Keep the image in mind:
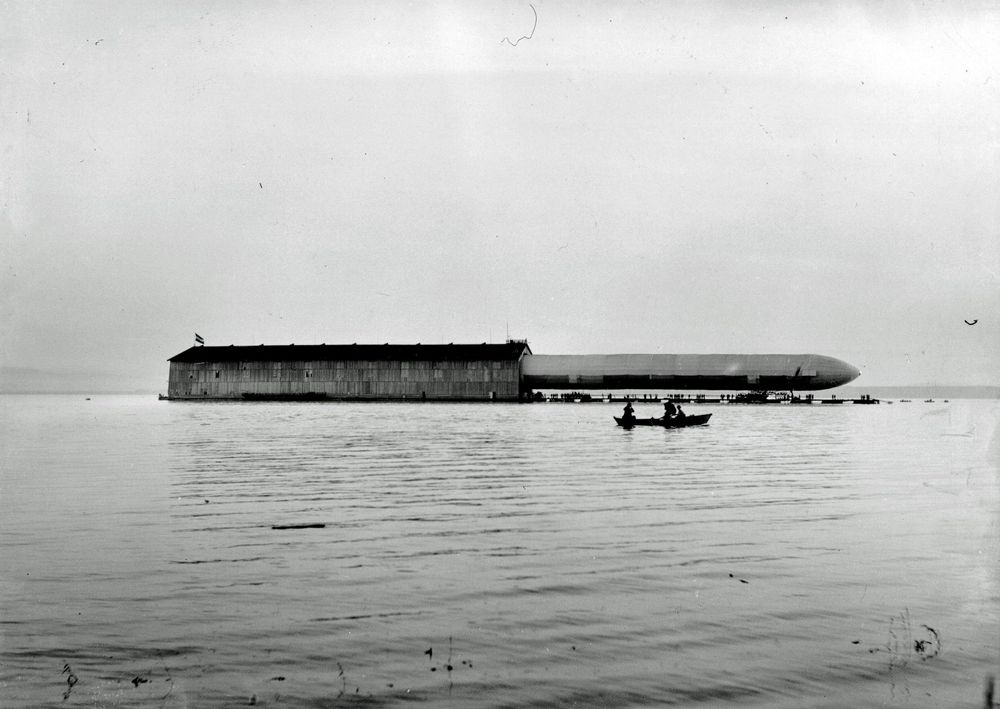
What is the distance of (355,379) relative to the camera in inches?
3922

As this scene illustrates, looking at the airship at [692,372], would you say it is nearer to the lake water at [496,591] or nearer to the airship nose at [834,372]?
the airship nose at [834,372]

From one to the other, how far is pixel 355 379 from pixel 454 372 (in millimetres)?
12209

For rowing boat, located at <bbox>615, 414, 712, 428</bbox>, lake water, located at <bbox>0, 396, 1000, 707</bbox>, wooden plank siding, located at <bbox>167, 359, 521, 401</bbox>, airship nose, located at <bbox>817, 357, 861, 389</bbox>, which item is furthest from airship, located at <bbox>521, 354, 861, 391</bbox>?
lake water, located at <bbox>0, 396, 1000, 707</bbox>

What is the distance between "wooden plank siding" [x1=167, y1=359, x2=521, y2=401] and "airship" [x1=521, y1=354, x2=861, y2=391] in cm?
453

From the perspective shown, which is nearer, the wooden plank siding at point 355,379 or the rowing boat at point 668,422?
the rowing boat at point 668,422

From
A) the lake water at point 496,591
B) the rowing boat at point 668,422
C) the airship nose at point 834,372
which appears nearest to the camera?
the lake water at point 496,591

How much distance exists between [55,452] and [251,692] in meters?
29.4

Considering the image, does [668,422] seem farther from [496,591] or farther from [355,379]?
[355,379]

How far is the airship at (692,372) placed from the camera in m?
90.4

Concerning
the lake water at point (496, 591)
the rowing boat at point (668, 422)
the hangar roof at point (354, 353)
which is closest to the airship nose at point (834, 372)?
the hangar roof at point (354, 353)

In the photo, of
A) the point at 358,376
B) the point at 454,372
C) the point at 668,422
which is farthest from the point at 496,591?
the point at 358,376

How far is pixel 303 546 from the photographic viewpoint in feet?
43.1

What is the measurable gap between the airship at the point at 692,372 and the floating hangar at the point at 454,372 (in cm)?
11

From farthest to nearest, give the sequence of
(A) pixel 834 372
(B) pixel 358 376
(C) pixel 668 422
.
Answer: (B) pixel 358 376 < (A) pixel 834 372 < (C) pixel 668 422
